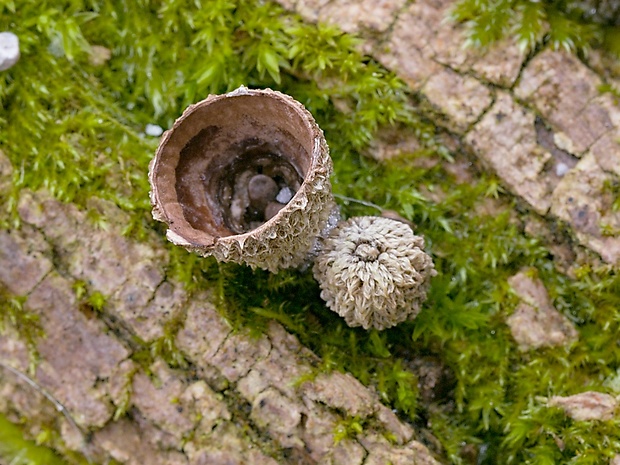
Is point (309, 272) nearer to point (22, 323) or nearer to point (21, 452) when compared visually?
point (22, 323)

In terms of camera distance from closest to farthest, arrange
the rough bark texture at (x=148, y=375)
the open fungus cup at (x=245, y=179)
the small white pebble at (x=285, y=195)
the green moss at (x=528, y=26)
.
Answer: the open fungus cup at (x=245, y=179)
the rough bark texture at (x=148, y=375)
the small white pebble at (x=285, y=195)
the green moss at (x=528, y=26)

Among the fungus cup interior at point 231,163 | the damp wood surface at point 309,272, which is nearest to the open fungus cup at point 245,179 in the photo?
the fungus cup interior at point 231,163

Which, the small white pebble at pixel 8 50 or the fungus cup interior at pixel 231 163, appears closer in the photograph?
the fungus cup interior at pixel 231 163

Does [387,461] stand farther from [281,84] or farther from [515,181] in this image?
[281,84]

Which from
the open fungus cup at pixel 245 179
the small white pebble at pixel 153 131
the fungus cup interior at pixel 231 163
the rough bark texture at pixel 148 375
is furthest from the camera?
the small white pebble at pixel 153 131

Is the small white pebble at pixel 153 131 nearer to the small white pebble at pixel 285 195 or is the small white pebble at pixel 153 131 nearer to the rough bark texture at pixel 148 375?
the rough bark texture at pixel 148 375

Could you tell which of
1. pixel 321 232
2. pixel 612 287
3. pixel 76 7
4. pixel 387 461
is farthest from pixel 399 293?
pixel 76 7
